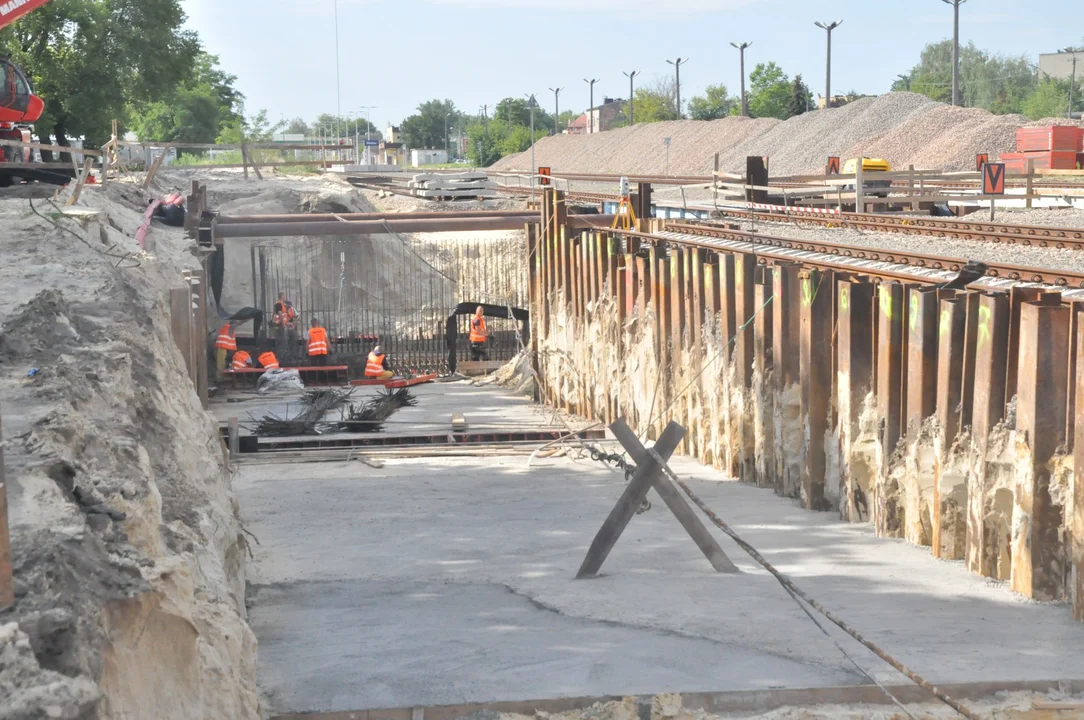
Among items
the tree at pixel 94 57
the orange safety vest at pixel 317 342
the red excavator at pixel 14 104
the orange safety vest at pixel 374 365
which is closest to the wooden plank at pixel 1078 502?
the red excavator at pixel 14 104

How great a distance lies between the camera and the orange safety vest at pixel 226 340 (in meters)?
23.5

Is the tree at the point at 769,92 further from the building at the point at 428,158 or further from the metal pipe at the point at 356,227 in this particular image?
the metal pipe at the point at 356,227

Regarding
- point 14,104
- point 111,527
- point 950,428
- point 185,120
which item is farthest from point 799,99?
point 111,527

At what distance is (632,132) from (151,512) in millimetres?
85567

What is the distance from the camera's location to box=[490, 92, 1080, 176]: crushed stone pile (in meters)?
51.9

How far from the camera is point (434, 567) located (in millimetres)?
8945

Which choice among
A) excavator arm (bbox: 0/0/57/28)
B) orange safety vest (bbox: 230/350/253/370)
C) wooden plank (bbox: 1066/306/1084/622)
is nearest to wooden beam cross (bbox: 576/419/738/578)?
wooden plank (bbox: 1066/306/1084/622)

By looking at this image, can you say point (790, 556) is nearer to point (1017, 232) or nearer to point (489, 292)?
point (1017, 232)

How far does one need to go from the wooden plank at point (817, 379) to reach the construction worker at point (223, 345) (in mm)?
15587

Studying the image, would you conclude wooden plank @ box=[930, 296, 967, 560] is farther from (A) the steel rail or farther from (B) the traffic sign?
(B) the traffic sign

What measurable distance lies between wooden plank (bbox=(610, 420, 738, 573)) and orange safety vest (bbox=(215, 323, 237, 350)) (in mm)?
16555

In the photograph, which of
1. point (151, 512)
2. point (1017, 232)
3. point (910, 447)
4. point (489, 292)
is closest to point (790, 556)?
point (910, 447)

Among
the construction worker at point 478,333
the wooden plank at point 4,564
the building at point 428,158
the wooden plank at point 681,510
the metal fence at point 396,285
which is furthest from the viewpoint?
the building at point 428,158

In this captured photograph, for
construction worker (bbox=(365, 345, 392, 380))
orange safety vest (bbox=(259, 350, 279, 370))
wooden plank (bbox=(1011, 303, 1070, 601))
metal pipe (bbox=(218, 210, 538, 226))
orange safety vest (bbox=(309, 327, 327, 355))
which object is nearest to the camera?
wooden plank (bbox=(1011, 303, 1070, 601))
